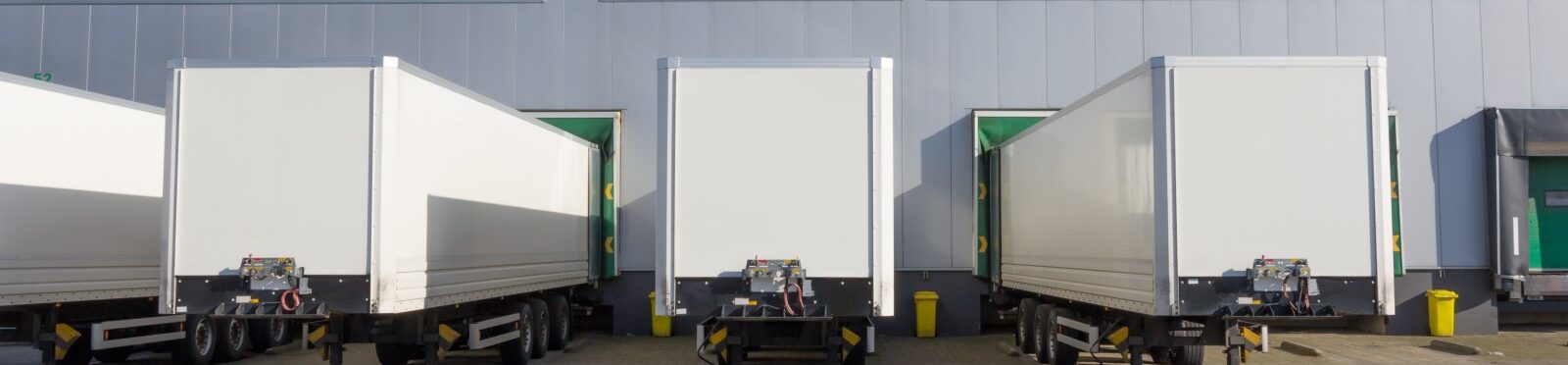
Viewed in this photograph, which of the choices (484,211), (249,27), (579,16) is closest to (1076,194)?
(484,211)

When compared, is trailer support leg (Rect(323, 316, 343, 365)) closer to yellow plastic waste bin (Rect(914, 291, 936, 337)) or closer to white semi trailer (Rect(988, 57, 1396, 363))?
white semi trailer (Rect(988, 57, 1396, 363))

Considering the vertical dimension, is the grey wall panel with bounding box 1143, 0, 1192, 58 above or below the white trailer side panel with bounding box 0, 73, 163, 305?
above

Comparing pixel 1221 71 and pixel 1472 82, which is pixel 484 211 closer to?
pixel 1221 71

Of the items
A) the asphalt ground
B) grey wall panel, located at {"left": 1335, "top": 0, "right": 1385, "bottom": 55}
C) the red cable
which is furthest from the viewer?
grey wall panel, located at {"left": 1335, "top": 0, "right": 1385, "bottom": 55}

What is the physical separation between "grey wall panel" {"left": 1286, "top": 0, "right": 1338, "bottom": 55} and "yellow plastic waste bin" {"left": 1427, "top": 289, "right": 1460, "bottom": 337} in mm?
3651

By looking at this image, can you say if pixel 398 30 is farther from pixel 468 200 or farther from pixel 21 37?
pixel 468 200

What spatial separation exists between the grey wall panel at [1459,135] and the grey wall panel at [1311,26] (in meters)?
1.47

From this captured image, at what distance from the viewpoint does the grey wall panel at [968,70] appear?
16.2m

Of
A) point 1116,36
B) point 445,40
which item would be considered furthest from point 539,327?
point 1116,36

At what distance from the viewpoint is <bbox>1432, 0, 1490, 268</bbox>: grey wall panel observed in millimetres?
15898

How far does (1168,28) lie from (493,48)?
9764 mm

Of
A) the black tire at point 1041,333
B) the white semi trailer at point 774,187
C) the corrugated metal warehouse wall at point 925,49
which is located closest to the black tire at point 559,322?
the corrugated metal warehouse wall at point 925,49

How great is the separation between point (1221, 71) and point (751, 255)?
3907 mm

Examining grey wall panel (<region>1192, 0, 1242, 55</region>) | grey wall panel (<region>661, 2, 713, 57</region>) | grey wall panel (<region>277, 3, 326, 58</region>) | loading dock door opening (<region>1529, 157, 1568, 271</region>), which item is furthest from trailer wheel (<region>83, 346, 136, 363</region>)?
loading dock door opening (<region>1529, 157, 1568, 271</region>)
